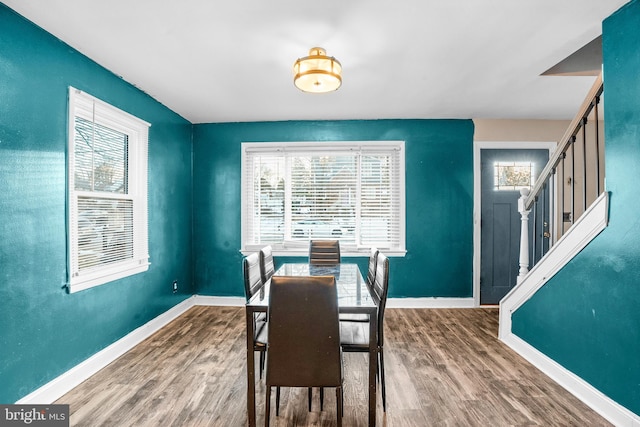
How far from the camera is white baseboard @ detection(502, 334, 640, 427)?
76.0 inches

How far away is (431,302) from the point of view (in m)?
4.32

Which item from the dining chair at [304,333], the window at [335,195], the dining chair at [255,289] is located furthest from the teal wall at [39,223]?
the window at [335,195]

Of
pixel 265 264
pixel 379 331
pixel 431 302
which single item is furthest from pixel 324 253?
pixel 431 302

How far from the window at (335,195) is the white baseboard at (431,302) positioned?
74 centimetres

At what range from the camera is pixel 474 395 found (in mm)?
2281

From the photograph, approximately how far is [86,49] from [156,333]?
2.74m

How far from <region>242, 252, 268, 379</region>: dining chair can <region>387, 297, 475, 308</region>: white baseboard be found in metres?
2.37

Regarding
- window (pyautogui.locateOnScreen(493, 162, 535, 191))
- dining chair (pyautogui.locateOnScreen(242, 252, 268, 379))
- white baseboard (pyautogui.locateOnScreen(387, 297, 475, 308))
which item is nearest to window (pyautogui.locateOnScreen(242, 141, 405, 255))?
white baseboard (pyautogui.locateOnScreen(387, 297, 475, 308))

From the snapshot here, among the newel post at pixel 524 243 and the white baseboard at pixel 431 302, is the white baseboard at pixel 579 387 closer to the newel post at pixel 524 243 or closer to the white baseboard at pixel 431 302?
the newel post at pixel 524 243

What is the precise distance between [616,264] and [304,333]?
1.97 metres

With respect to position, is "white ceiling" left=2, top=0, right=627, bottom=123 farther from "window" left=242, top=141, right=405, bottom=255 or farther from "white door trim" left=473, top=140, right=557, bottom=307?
"window" left=242, top=141, right=405, bottom=255

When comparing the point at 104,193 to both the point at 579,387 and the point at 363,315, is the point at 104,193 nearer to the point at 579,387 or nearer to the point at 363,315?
the point at 363,315

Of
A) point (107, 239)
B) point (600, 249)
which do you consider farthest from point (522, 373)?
point (107, 239)

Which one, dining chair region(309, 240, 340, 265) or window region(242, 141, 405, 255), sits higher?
window region(242, 141, 405, 255)
